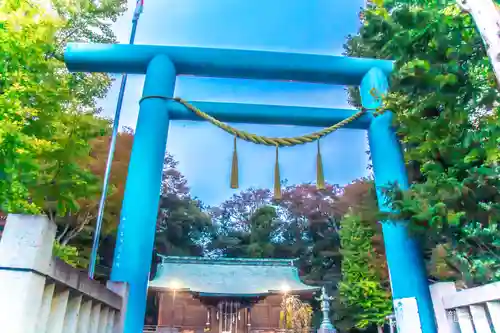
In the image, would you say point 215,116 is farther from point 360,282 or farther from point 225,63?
point 360,282

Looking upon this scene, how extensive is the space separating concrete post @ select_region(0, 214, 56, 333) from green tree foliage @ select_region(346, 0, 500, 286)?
292 cm

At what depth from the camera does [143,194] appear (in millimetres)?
4238

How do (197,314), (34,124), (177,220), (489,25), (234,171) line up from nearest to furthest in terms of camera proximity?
1. (489,25)
2. (34,124)
3. (234,171)
4. (197,314)
5. (177,220)

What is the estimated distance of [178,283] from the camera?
474 inches

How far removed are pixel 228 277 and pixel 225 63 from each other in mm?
10051

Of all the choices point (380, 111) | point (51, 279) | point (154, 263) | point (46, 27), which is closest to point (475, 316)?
point (51, 279)

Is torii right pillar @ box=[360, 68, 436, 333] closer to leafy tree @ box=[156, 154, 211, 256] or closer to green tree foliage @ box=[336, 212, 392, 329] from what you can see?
green tree foliage @ box=[336, 212, 392, 329]

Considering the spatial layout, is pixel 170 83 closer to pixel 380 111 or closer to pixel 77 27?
pixel 380 111

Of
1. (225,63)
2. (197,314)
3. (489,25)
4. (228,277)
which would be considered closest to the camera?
(489,25)

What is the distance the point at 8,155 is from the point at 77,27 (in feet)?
30.4

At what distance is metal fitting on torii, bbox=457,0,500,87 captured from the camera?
235 cm

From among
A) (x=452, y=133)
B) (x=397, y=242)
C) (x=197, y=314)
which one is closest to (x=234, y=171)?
(x=397, y=242)

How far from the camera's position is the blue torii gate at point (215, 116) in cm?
404

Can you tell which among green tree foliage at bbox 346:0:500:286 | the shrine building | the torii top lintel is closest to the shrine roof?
the shrine building
